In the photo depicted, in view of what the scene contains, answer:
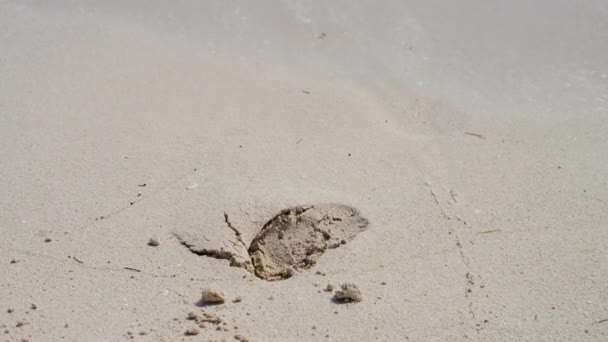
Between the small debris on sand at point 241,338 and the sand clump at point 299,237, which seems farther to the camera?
the sand clump at point 299,237

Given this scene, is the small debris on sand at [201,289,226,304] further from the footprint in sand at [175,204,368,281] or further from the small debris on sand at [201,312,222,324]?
the footprint in sand at [175,204,368,281]

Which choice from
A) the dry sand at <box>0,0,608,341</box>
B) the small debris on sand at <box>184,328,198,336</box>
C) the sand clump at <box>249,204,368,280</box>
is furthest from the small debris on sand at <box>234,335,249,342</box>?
the sand clump at <box>249,204,368,280</box>

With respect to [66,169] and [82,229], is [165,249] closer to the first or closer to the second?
[82,229]

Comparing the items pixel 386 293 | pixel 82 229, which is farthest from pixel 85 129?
pixel 386 293

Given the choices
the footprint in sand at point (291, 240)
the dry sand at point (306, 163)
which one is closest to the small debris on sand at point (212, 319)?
the dry sand at point (306, 163)

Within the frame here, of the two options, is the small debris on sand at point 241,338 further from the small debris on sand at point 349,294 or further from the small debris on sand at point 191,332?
the small debris on sand at point 349,294

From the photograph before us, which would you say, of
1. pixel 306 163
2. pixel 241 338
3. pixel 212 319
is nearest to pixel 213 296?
pixel 212 319
